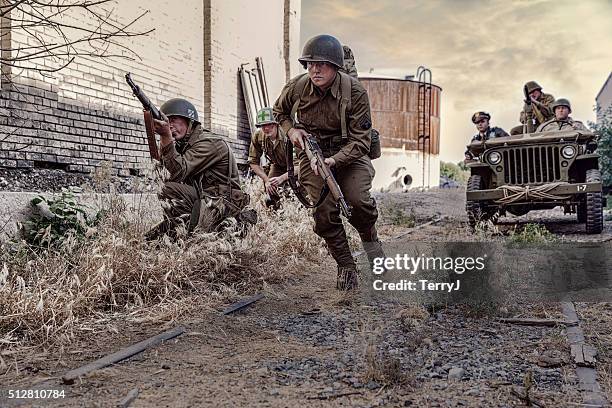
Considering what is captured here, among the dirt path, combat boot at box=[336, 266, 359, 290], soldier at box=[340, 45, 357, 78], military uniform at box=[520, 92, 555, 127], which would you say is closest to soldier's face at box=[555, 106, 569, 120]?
military uniform at box=[520, 92, 555, 127]

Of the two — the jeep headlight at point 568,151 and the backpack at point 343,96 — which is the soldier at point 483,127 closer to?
the jeep headlight at point 568,151

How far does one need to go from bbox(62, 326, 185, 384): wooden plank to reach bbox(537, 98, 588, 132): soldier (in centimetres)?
760

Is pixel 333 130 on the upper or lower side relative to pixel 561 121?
lower

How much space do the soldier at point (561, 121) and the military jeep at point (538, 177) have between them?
40cm

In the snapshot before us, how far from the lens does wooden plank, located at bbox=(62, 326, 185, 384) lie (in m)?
2.66

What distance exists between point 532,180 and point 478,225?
1.46 metres

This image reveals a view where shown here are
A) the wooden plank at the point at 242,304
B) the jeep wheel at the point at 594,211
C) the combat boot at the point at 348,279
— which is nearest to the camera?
the wooden plank at the point at 242,304

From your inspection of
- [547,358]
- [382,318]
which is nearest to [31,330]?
[382,318]

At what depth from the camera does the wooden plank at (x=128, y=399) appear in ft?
7.67

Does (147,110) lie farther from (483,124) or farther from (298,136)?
(483,124)

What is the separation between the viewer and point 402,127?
73.7 ft

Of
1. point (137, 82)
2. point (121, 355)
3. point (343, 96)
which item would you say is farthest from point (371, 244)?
point (137, 82)

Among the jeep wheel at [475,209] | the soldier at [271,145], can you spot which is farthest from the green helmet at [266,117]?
the jeep wheel at [475,209]

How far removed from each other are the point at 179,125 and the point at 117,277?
1791 mm
